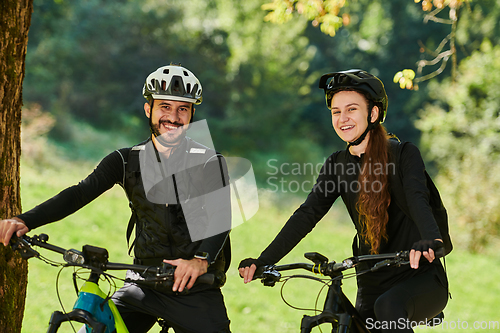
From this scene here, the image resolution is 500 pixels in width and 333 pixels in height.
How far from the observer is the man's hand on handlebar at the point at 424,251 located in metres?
2.79

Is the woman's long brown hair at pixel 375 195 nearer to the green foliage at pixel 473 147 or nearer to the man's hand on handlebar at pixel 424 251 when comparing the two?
the man's hand on handlebar at pixel 424 251

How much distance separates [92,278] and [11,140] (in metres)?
1.65

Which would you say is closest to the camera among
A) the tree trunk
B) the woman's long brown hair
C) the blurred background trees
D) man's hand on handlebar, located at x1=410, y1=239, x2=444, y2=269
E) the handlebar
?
man's hand on handlebar, located at x1=410, y1=239, x2=444, y2=269

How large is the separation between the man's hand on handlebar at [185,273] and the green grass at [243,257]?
467cm

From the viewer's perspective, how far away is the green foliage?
16188mm

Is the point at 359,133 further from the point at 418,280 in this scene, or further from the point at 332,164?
the point at 418,280

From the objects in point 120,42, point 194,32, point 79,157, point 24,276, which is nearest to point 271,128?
point 194,32

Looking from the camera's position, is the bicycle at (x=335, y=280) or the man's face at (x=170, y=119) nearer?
the bicycle at (x=335, y=280)

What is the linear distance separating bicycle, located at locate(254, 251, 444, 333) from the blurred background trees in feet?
92.9

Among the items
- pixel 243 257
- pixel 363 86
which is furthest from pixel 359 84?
pixel 243 257

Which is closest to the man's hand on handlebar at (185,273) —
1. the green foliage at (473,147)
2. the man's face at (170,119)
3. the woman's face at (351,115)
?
the man's face at (170,119)

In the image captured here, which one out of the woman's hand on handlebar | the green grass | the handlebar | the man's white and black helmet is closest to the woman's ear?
the handlebar

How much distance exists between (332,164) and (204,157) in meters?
0.97

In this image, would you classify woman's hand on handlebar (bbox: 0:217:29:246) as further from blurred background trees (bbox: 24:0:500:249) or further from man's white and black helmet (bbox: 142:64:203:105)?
blurred background trees (bbox: 24:0:500:249)
